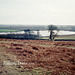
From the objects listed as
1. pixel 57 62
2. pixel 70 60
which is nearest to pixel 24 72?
pixel 57 62

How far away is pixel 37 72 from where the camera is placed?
31.9ft

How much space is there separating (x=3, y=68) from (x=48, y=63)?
14.6ft

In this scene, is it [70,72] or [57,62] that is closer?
[70,72]

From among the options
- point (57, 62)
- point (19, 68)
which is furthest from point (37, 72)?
point (57, 62)

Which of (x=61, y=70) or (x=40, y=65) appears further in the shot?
(x=40, y=65)

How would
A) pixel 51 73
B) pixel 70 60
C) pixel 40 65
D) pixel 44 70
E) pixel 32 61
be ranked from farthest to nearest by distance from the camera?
pixel 70 60
pixel 32 61
pixel 40 65
pixel 44 70
pixel 51 73

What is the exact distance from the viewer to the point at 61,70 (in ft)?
33.8

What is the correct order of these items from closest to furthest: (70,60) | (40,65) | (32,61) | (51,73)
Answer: (51,73) < (40,65) < (32,61) < (70,60)

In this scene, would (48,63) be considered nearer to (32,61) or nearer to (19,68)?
(32,61)

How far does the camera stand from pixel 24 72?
9.65 meters

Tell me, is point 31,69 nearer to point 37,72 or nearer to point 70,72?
point 37,72

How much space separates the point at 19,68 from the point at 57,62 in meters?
4.34

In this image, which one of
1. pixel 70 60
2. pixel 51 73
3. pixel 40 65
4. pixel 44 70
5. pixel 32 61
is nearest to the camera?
pixel 51 73

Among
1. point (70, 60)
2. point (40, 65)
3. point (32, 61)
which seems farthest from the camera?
point (70, 60)
